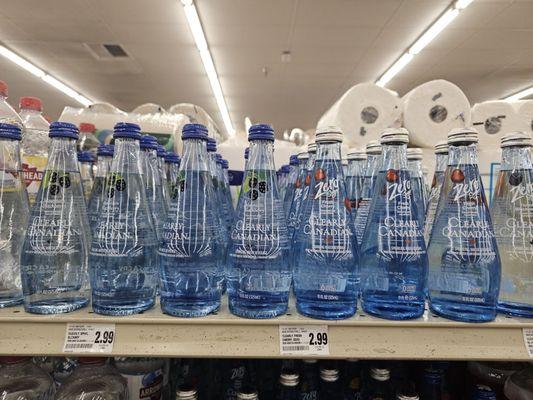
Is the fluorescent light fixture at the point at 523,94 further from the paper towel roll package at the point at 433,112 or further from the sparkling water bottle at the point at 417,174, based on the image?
the sparkling water bottle at the point at 417,174

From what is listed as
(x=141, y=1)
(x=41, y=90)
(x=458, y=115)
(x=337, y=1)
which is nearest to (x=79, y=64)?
(x=41, y=90)

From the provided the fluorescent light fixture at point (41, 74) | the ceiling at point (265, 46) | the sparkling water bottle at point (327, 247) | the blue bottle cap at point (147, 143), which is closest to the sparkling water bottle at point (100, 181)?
the blue bottle cap at point (147, 143)

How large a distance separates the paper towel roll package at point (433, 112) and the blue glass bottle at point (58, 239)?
1.56m

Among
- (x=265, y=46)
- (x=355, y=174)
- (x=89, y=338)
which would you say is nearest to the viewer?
(x=89, y=338)

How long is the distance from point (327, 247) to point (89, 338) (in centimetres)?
42

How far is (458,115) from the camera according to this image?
183 centimetres

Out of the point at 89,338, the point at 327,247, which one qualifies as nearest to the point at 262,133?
the point at 327,247

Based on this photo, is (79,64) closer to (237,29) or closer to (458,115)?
(237,29)

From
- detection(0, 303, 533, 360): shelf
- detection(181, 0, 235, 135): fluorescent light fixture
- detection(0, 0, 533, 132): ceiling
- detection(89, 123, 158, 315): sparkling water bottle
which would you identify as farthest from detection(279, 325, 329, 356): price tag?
detection(0, 0, 533, 132): ceiling

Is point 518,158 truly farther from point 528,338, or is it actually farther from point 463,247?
point 528,338

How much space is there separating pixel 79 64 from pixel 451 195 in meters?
6.29

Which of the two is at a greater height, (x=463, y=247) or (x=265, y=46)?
(x=265, y=46)

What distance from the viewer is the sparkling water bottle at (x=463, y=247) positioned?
0.64 m

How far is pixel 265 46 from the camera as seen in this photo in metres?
4.93
